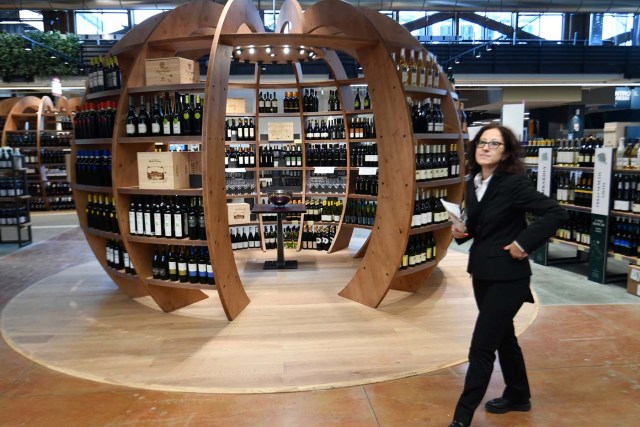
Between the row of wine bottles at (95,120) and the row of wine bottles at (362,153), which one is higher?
the row of wine bottles at (95,120)

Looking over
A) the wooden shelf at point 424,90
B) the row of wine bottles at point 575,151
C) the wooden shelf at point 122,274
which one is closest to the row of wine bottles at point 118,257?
the wooden shelf at point 122,274

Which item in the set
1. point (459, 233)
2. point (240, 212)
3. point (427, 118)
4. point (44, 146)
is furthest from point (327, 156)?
point (44, 146)

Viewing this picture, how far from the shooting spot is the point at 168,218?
159 inches

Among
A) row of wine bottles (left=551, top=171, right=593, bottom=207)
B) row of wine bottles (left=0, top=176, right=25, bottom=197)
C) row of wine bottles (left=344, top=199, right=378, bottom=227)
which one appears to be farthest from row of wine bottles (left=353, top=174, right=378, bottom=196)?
row of wine bottles (left=0, top=176, right=25, bottom=197)

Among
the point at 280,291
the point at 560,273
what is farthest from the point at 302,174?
the point at 560,273

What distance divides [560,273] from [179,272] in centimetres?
460

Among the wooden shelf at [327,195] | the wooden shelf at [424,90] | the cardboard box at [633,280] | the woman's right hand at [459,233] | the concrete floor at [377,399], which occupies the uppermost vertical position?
the wooden shelf at [424,90]

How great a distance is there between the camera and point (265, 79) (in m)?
12.1

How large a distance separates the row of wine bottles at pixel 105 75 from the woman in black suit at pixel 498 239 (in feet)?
10.9

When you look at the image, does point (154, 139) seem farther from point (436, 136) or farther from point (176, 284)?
point (436, 136)

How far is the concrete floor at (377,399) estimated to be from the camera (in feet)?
8.74

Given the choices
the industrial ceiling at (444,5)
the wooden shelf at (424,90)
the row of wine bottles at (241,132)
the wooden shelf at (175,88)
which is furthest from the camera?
the industrial ceiling at (444,5)

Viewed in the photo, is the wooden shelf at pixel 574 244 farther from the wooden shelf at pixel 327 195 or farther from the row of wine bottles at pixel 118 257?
the row of wine bottles at pixel 118 257

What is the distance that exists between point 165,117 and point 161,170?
18.7 inches
